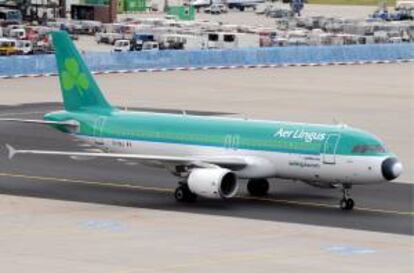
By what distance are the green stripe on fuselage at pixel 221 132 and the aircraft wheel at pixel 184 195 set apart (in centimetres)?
211

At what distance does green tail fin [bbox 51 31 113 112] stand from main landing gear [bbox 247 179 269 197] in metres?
6.77

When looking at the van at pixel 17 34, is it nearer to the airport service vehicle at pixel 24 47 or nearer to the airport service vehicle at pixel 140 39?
the airport service vehicle at pixel 24 47

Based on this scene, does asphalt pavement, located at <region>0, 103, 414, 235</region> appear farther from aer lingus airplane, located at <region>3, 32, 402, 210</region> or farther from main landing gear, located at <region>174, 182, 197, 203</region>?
aer lingus airplane, located at <region>3, 32, 402, 210</region>

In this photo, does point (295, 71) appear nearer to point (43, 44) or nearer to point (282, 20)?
point (43, 44)

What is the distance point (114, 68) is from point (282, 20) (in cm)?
7281

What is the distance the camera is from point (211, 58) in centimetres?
10838

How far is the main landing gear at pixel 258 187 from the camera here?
49.3m

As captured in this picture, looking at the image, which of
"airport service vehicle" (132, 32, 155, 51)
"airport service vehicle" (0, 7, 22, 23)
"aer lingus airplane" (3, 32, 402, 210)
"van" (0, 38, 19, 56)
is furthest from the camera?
"airport service vehicle" (0, 7, 22, 23)

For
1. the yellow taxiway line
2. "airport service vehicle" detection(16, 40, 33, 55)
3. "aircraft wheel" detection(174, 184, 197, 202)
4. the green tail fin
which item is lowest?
"airport service vehicle" detection(16, 40, 33, 55)

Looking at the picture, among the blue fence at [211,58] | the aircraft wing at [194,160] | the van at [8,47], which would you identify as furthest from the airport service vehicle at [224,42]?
the aircraft wing at [194,160]

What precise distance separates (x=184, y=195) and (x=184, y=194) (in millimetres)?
48

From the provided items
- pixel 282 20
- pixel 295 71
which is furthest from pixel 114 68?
pixel 282 20

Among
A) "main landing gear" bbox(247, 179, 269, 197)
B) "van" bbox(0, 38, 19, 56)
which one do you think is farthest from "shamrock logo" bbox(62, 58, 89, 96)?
"van" bbox(0, 38, 19, 56)

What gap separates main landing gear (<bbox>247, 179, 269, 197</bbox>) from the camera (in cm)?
4931
